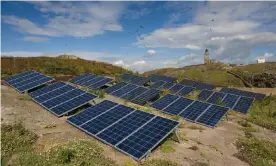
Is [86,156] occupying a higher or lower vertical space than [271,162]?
higher

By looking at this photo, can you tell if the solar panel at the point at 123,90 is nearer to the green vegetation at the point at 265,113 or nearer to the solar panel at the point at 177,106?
the solar panel at the point at 177,106

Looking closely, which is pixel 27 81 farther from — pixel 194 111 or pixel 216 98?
pixel 216 98

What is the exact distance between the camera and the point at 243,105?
89.9ft

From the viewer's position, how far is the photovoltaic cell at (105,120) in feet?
55.9

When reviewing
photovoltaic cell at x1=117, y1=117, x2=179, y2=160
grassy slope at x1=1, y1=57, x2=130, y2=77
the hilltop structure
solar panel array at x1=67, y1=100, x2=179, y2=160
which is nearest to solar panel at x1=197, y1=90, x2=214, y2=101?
solar panel array at x1=67, y1=100, x2=179, y2=160

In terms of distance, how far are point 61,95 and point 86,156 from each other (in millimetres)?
12875

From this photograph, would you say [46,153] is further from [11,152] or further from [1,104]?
[1,104]

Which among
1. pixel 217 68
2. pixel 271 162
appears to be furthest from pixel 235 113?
pixel 217 68

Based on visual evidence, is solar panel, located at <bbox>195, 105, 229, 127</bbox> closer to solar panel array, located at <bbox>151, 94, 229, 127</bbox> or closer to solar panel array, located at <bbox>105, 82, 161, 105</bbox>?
solar panel array, located at <bbox>151, 94, 229, 127</bbox>

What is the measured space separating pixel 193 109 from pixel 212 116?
2.21 m

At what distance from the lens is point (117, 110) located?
1908 cm

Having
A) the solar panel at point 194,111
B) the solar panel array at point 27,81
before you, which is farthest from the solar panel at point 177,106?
the solar panel array at point 27,81

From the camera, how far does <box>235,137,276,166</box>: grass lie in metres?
14.7

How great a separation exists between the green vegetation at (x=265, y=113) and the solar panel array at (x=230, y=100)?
1.01m
